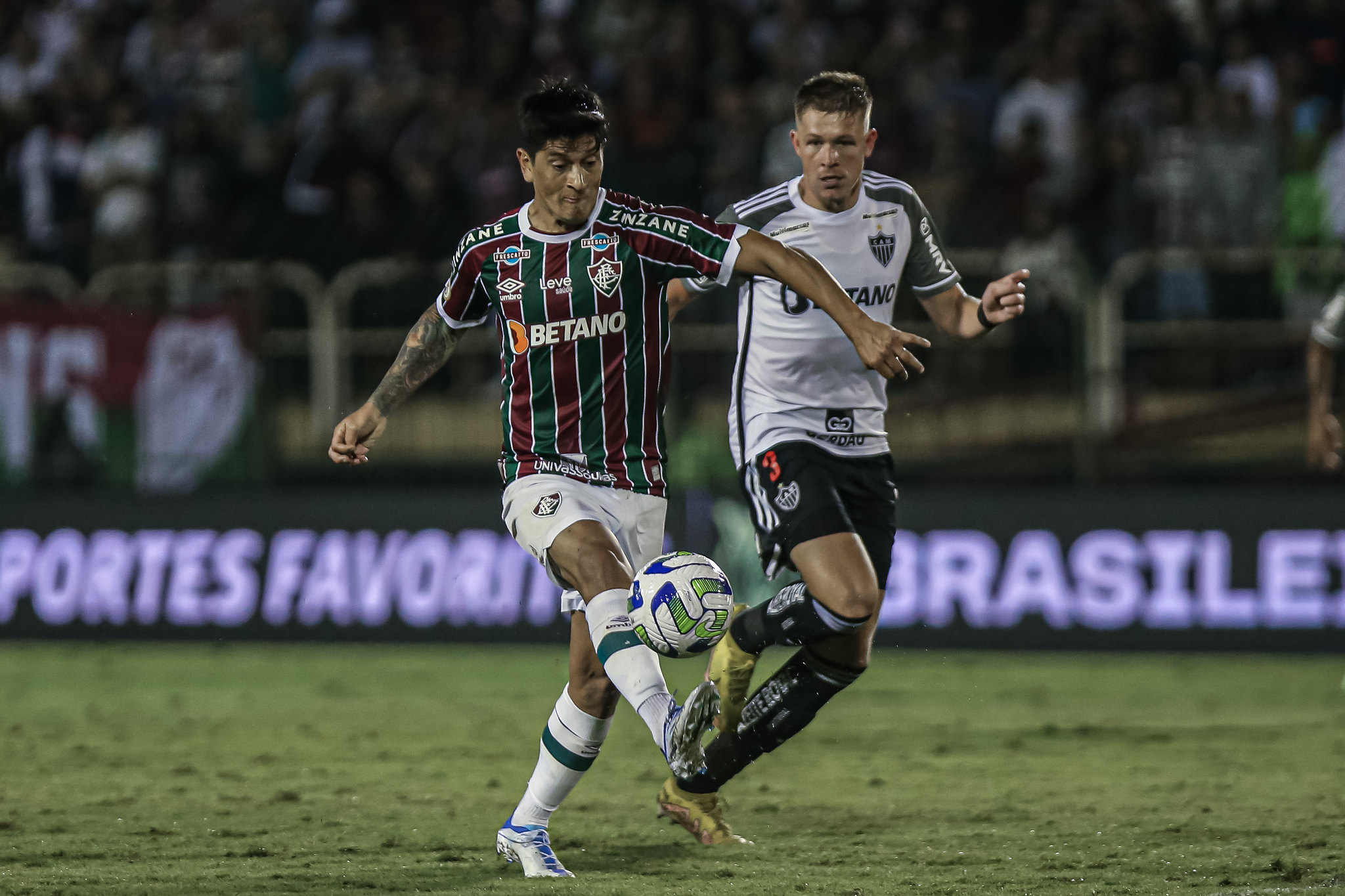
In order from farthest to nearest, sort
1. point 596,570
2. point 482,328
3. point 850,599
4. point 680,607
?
point 482,328 < point 850,599 < point 596,570 < point 680,607

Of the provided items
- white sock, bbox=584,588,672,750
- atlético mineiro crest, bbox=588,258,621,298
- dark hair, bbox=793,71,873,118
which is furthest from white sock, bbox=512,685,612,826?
dark hair, bbox=793,71,873,118

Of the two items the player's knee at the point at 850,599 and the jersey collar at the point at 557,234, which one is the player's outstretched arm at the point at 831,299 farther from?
the player's knee at the point at 850,599

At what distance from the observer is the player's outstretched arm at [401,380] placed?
5.61 metres

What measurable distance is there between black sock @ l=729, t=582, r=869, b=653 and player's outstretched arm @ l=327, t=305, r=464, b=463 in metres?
1.43

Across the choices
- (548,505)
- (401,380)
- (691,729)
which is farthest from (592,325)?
(691,729)

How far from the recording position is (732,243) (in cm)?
537


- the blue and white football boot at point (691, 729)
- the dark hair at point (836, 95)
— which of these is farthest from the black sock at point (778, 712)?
the dark hair at point (836, 95)

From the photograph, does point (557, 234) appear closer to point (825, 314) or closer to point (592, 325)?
point (592, 325)

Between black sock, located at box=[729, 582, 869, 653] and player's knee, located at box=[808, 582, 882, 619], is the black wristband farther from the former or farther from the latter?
black sock, located at box=[729, 582, 869, 653]

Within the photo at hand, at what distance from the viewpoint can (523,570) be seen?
11039mm

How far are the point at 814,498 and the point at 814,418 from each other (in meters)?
0.35

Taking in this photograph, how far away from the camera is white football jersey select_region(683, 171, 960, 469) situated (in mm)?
6410

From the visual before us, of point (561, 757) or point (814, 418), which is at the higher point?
point (814, 418)

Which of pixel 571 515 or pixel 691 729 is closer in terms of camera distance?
pixel 691 729
